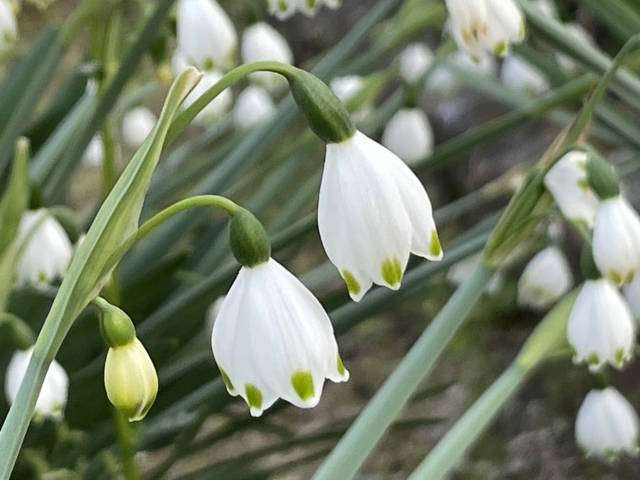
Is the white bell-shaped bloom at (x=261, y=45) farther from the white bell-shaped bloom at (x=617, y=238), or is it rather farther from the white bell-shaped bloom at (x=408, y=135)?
the white bell-shaped bloom at (x=617, y=238)

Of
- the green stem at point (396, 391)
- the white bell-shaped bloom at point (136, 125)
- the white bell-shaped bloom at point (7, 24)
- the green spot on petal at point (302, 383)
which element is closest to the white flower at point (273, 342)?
the green spot on petal at point (302, 383)

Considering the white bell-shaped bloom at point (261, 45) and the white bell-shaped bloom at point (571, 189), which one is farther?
the white bell-shaped bloom at point (261, 45)

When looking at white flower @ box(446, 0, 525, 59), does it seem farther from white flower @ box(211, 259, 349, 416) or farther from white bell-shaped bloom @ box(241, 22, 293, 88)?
white bell-shaped bloom @ box(241, 22, 293, 88)

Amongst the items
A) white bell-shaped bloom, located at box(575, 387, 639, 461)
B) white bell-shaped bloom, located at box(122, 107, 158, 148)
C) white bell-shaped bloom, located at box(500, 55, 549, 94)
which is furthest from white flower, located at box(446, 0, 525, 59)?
white bell-shaped bloom, located at box(122, 107, 158, 148)

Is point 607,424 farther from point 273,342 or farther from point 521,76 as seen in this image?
point 521,76

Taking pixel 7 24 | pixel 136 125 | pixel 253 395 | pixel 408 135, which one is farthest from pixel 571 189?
pixel 136 125

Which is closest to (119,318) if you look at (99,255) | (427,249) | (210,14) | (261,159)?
(99,255)

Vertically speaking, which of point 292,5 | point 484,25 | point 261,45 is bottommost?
point 484,25
